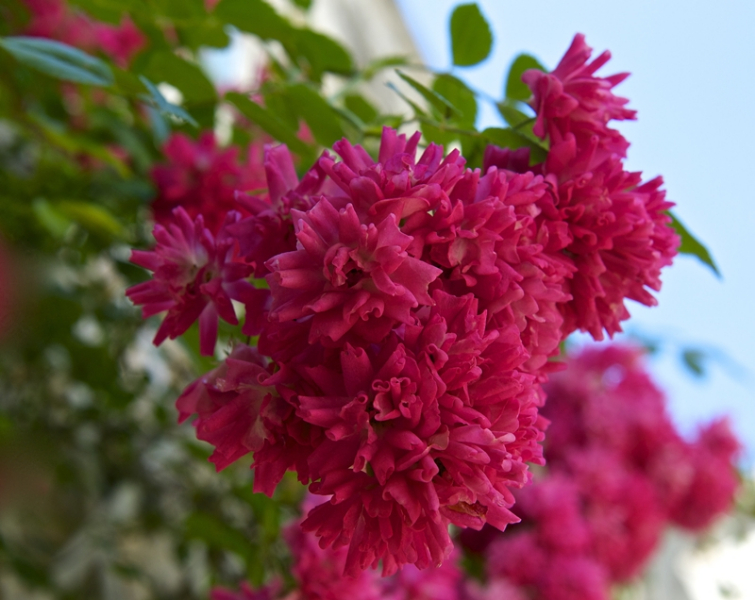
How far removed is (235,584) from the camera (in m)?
0.75

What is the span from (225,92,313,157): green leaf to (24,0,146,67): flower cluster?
0.34 metres

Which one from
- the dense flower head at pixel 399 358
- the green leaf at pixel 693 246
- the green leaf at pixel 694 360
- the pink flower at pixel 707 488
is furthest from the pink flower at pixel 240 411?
the pink flower at pixel 707 488

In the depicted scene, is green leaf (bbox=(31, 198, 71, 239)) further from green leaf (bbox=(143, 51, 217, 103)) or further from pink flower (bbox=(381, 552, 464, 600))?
pink flower (bbox=(381, 552, 464, 600))

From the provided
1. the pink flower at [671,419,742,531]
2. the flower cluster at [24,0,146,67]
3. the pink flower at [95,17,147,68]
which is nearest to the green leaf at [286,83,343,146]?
the flower cluster at [24,0,146,67]

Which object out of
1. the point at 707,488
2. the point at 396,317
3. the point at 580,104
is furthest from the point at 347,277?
the point at 707,488

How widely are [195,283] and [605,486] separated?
0.79 metres

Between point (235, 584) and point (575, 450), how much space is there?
1.62ft

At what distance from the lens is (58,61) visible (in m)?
0.37

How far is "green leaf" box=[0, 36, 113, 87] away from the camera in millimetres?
354

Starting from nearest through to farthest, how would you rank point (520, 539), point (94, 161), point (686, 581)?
point (94, 161) < point (520, 539) < point (686, 581)

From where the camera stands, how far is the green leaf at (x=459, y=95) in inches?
14.3

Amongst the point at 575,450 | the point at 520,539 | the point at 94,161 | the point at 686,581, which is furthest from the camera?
the point at 686,581

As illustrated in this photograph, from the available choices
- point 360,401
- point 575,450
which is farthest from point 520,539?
point 360,401

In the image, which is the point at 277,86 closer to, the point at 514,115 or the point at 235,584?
the point at 514,115
